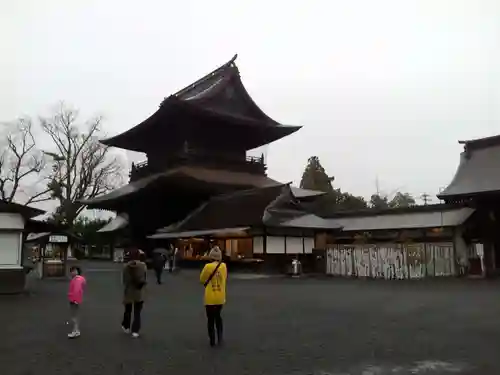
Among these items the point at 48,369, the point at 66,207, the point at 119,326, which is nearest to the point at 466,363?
A: the point at 48,369

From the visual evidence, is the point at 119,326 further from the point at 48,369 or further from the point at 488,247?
the point at 488,247

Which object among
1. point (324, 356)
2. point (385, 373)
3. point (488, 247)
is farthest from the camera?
point (488, 247)

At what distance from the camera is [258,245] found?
2912cm

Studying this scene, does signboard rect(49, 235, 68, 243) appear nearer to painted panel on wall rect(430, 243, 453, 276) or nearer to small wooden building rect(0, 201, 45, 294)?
small wooden building rect(0, 201, 45, 294)

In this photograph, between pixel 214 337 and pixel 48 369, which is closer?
pixel 48 369

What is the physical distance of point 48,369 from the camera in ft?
23.6

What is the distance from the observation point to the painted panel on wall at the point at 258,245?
2898cm

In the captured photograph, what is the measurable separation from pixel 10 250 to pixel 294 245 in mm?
15834

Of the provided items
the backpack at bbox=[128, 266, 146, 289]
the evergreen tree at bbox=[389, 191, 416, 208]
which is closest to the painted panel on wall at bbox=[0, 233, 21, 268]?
the backpack at bbox=[128, 266, 146, 289]

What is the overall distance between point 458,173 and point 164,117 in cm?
2041

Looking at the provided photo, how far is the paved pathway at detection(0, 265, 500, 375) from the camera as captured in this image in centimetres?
730

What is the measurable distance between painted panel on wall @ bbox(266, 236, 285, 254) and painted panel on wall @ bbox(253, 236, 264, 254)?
13.0 inches

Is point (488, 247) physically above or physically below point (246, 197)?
below

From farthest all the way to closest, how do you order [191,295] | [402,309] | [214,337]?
[191,295]
[402,309]
[214,337]
